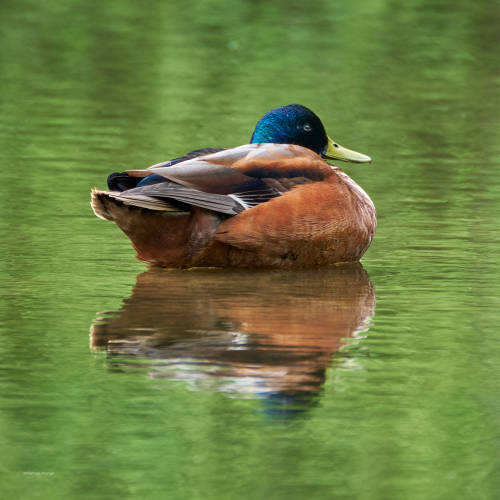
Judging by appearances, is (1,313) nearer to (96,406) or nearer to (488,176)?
(96,406)

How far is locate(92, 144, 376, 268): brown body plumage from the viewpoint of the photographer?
7.97 m

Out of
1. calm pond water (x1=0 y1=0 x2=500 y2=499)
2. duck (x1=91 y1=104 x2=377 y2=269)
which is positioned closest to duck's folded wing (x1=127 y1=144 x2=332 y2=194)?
duck (x1=91 y1=104 x2=377 y2=269)

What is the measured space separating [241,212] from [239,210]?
0.06 ft

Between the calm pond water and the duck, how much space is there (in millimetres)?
151

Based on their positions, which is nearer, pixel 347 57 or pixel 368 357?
pixel 368 357

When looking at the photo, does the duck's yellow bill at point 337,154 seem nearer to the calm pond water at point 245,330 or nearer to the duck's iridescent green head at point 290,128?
the duck's iridescent green head at point 290,128

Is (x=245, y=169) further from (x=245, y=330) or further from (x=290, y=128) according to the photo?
(x=245, y=330)

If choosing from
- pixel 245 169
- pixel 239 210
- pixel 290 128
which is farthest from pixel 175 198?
pixel 290 128

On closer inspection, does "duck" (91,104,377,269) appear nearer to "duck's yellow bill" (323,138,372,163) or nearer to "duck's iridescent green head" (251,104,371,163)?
"duck's iridescent green head" (251,104,371,163)

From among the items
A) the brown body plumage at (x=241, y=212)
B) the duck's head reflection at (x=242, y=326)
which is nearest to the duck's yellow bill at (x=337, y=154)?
the brown body plumage at (x=241, y=212)

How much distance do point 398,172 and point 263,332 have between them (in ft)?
18.0

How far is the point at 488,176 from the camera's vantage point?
11.7m

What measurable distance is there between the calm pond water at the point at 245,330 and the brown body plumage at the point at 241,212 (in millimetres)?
145

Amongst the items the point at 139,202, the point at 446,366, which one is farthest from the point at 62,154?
the point at 446,366
